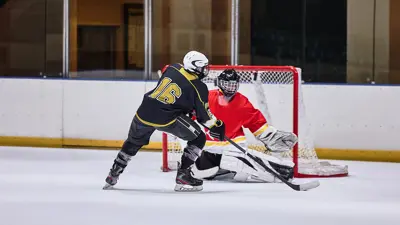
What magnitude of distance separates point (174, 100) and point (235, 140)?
856 millimetres

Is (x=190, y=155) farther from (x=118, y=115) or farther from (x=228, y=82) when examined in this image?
(x=118, y=115)

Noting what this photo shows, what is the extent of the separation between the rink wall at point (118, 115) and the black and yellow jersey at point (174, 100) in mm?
2108

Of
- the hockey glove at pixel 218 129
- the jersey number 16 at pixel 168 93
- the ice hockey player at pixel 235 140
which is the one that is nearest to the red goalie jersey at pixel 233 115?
the ice hockey player at pixel 235 140

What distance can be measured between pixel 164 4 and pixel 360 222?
445 centimetres

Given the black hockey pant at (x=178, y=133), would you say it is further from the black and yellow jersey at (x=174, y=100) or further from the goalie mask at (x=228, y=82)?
the goalie mask at (x=228, y=82)

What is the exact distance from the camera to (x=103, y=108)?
771 cm

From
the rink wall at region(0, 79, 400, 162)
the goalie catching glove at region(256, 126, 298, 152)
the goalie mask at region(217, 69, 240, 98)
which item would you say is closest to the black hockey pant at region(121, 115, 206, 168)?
the goalie mask at region(217, 69, 240, 98)

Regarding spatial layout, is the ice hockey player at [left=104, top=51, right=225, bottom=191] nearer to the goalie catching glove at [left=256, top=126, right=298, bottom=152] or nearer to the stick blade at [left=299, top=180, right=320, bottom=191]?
the stick blade at [left=299, top=180, right=320, bottom=191]

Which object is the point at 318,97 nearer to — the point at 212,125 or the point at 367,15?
the point at 367,15

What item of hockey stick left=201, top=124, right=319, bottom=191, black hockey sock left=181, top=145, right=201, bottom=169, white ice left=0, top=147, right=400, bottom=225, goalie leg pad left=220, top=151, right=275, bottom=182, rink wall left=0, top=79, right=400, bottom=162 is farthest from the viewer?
rink wall left=0, top=79, right=400, bottom=162

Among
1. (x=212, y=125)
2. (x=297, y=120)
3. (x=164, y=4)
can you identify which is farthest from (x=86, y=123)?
(x=212, y=125)

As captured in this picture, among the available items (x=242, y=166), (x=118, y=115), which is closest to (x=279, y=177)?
(x=242, y=166)

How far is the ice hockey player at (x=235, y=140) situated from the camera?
5648 mm

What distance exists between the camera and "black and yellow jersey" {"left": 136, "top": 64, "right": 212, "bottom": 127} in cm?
499
